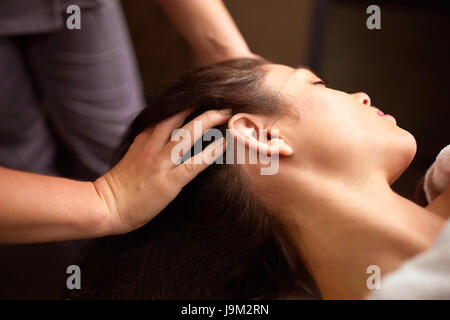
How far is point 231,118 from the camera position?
0.70 meters

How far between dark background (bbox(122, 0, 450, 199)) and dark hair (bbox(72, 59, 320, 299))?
94 centimetres

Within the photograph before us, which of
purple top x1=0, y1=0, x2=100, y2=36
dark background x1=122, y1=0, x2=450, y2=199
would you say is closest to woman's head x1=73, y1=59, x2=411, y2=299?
purple top x1=0, y1=0, x2=100, y2=36

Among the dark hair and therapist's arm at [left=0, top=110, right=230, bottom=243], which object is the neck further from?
therapist's arm at [left=0, top=110, right=230, bottom=243]

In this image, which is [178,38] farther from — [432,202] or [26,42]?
[432,202]

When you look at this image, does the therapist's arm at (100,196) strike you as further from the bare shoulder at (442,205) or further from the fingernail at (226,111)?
the bare shoulder at (442,205)

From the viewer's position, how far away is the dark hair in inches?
28.1

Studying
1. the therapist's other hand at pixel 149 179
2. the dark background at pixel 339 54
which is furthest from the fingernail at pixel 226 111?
the dark background at pixel 339 54

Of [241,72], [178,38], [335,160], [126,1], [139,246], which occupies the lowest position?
[139,246]

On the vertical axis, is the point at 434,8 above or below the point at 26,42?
above

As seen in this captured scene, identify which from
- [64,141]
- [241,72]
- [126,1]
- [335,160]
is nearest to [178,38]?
[126,1]

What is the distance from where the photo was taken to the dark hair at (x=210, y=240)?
714mm

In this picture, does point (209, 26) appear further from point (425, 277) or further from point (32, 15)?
point (425, 277)

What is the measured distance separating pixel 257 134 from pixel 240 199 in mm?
105

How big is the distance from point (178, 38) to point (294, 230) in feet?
4.09
